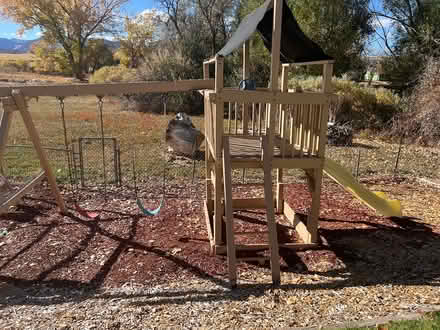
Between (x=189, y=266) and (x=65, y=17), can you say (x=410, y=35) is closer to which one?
(x=189, y=266)

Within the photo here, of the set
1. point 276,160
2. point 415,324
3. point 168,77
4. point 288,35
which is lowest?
point 415,324

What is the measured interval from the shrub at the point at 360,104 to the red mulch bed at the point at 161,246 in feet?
31.5

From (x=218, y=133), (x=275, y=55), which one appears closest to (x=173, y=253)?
(x=218, y=133)

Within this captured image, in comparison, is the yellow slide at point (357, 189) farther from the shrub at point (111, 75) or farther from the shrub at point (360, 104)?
the shrub at point (111, 75)

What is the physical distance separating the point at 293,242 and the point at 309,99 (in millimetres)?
1947

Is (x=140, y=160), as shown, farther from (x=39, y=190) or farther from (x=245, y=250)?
(x=245, y=250)

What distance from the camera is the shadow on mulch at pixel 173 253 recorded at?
3769mm

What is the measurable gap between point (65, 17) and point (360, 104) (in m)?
34.6

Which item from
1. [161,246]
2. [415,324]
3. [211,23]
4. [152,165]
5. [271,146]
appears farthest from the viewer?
[211,23]

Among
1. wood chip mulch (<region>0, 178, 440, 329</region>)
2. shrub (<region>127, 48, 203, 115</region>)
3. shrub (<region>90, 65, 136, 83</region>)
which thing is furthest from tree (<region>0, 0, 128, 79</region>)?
wood chip mulch (<region>0, 178, 440, 329</region>)

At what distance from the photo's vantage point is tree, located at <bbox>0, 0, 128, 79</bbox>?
119ft

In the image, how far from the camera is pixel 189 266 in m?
4.09

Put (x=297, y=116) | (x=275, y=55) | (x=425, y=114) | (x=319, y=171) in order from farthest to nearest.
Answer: (x=425, y=114)
(x=297, y=116)
(x=319, y=171)
(x=275, y=55)

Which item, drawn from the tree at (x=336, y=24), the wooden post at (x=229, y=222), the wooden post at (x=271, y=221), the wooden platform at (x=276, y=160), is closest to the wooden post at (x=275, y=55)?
the wooden post at (x=271, y=221)
